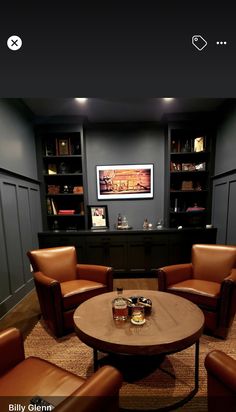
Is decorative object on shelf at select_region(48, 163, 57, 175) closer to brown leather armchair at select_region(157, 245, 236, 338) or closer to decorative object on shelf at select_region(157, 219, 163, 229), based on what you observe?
decorative object on shelf at select_region(157, 219, 163, 229)

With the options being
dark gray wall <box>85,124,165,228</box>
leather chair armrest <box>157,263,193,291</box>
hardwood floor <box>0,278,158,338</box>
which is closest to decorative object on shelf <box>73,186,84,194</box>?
dark gray wall <box>85,124,165,228</box>

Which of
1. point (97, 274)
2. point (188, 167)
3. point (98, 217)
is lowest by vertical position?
point (97, 274)

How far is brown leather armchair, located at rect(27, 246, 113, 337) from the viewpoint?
1.84m

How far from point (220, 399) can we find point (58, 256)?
184 centimetres

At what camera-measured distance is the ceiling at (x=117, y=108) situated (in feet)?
9.53

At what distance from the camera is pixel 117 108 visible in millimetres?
3135

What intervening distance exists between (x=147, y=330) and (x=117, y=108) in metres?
2.95

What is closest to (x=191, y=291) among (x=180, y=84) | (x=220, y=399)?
(x=220, y=399)

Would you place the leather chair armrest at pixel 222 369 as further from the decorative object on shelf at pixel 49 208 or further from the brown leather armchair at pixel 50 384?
the decorative object on shelf at pixel 49 208

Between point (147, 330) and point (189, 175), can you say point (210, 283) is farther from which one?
Answer: point (189, 175)

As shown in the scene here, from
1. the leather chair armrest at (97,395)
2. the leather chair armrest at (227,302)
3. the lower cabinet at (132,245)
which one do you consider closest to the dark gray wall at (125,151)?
the lower cabinet at (132,245)

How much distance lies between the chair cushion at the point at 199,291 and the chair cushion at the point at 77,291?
748mm

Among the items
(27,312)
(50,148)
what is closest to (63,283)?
(27,312)

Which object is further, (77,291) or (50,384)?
(77,291)
